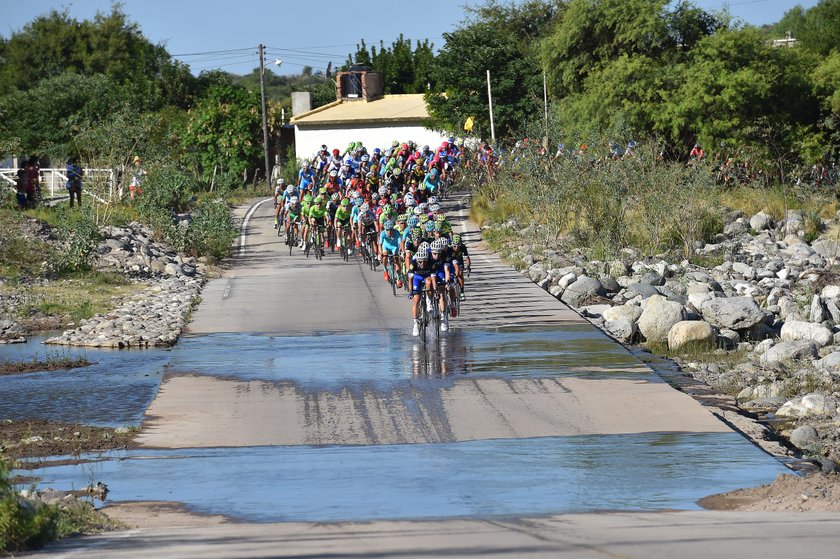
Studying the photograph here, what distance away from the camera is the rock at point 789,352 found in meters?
18.7

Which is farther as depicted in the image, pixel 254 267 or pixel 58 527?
pixel 254 267

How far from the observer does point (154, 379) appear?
1781 centimetres

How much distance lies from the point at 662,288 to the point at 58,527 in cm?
1814

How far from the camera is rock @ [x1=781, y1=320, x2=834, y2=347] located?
796 inches

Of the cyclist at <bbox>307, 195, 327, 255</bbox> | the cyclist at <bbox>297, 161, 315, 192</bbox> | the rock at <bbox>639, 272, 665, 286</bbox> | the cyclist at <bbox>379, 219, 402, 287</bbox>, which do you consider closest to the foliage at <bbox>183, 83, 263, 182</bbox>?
the cyclist at <bbox>297, 161, 315, 192</bbox>

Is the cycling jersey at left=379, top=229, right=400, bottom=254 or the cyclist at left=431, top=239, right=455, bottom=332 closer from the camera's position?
the cyclist at left=431, top=239, right=455, bottom=332

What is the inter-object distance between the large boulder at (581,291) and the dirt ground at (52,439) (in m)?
12.3

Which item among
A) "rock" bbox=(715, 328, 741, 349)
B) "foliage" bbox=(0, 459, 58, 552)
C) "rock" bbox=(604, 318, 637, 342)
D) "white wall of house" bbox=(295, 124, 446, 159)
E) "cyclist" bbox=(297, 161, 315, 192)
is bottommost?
"rock" bbox=(715, 328, 741, 349)

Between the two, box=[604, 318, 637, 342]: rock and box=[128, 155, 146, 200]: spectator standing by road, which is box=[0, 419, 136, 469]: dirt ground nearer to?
box=[604, 318, 637, 342]: rock

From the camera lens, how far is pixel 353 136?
6731 cm

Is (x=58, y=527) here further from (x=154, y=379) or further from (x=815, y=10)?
(x=815, y=10)

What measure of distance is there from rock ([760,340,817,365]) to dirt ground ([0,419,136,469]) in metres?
9.18

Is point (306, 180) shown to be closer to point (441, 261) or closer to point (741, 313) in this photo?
point (441, 261)

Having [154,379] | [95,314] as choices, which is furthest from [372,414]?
[95,314]
